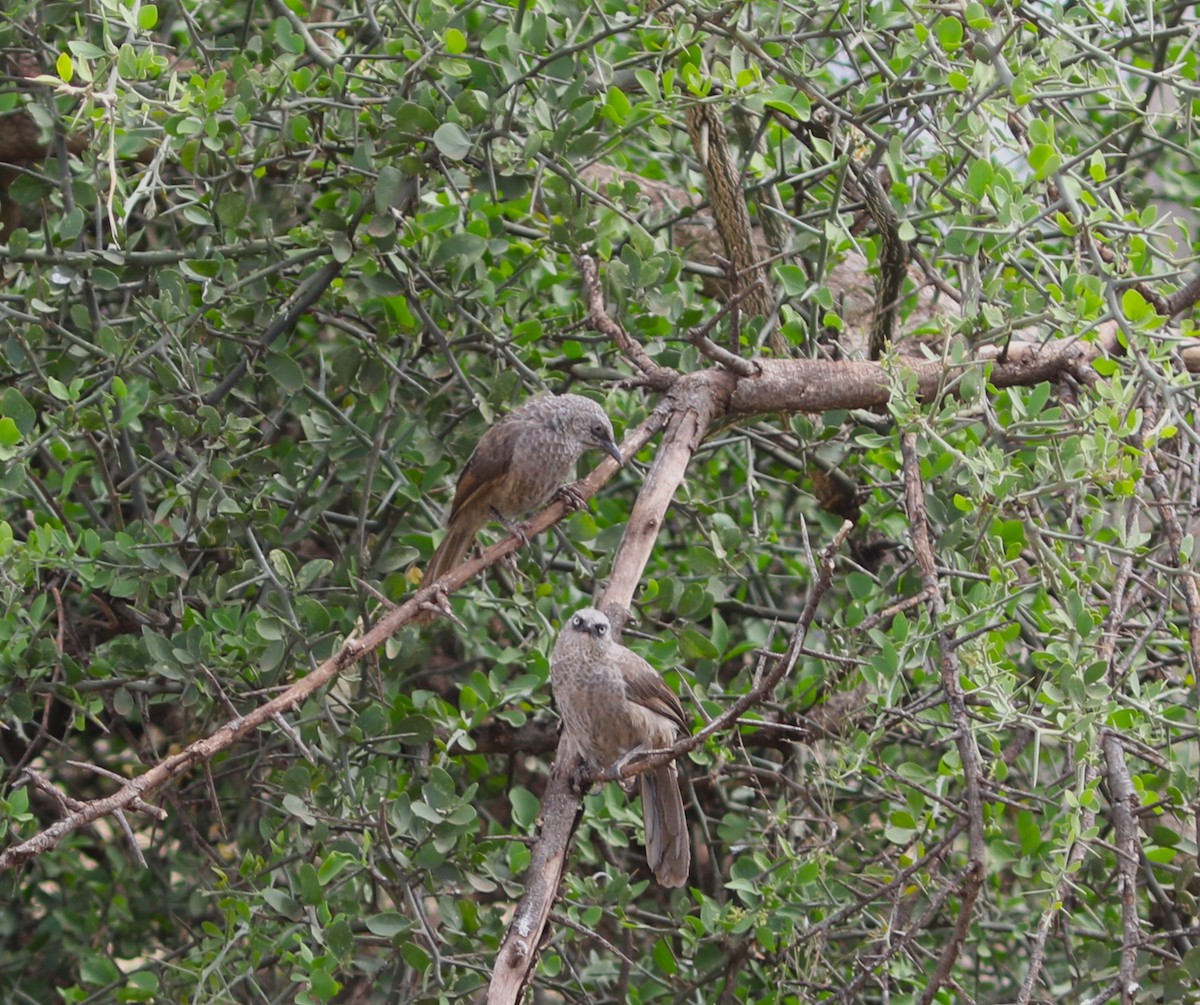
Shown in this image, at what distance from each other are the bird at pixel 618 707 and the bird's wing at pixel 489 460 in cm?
46

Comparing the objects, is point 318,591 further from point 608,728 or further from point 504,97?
point 504,97

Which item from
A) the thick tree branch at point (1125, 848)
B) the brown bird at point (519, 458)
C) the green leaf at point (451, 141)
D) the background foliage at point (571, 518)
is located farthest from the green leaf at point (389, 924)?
the green leaf at point (451, 141)

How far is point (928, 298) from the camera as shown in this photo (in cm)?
410

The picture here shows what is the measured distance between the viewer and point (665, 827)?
3.00 meters

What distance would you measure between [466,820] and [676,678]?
782mm

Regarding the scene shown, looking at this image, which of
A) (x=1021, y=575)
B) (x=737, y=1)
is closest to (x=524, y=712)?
(x=1021, y=575)

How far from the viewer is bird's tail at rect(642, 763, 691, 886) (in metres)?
2.96

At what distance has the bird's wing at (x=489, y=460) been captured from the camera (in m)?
3.27

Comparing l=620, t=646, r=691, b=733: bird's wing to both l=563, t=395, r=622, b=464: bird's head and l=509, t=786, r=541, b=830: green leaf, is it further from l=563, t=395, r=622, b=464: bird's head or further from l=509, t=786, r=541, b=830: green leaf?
l=563, t=395, r=622, b=464: bird's head

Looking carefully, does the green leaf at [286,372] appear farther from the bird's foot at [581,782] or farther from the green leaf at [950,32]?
the green leaf at [950,32]

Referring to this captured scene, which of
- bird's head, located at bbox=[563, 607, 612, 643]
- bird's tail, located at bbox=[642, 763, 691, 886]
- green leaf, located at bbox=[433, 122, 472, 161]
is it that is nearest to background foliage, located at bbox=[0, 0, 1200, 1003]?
green leaf, located at bbox=[433, 122, 472, 161]

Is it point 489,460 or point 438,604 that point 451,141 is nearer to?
point 489,460

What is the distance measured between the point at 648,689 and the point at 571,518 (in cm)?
58

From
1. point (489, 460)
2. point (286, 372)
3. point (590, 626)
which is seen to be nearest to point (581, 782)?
point (590, 626)
